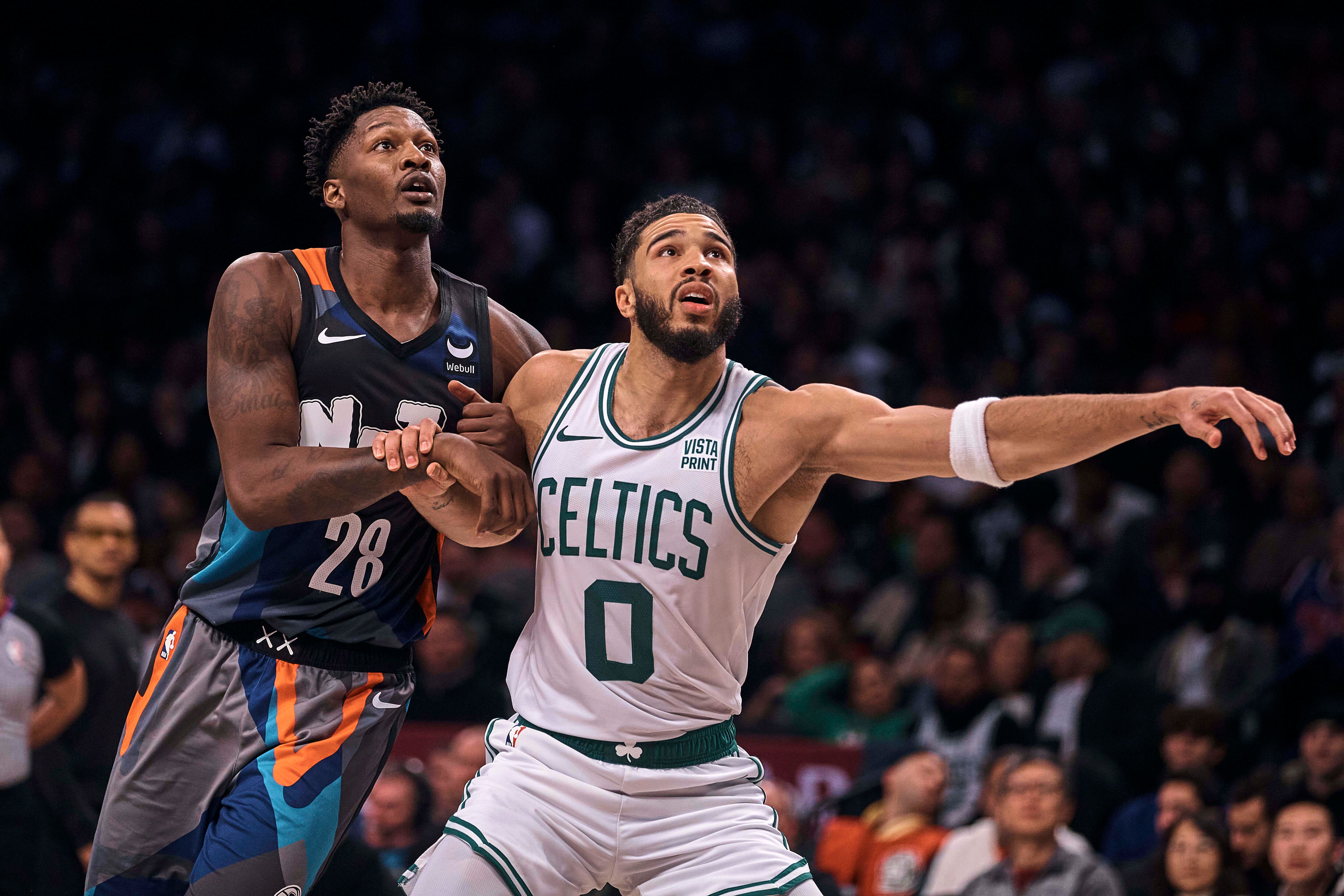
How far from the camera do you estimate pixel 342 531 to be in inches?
169

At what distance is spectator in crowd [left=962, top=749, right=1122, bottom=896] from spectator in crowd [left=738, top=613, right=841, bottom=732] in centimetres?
217

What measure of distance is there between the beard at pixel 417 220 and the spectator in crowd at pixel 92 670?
374 cm

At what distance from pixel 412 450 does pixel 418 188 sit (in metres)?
0.88

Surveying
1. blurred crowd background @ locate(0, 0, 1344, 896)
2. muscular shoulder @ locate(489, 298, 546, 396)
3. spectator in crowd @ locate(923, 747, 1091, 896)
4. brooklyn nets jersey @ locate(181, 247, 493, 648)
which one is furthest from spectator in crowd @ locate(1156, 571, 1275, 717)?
brooklyn nets jersey @ locate(181, 247, 493, 648)

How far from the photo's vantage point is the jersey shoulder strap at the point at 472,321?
4.57 m

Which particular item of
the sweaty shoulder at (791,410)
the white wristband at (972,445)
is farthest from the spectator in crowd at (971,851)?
the white wristband at (972,445)

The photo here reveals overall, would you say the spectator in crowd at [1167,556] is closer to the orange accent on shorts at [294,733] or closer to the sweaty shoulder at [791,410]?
the sweaty shoulder at [791,410]

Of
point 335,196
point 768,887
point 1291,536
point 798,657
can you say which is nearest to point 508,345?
point 335,196

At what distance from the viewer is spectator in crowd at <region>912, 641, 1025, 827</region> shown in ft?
28.1

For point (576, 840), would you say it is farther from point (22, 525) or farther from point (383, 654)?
A: point (22, 525)

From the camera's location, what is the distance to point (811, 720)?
905cm

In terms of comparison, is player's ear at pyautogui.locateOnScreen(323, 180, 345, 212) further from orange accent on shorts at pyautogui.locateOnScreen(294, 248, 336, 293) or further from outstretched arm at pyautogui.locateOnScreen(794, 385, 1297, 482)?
outstretched arm at pyautogui.locateOnScreen(794, 385, 1297, 482)

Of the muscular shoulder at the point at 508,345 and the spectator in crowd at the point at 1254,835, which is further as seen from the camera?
the spectator in crowd at the point at 1254,835

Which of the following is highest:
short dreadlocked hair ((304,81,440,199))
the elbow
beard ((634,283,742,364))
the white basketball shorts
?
short dreadlocked hair ((304,81,440,199))
